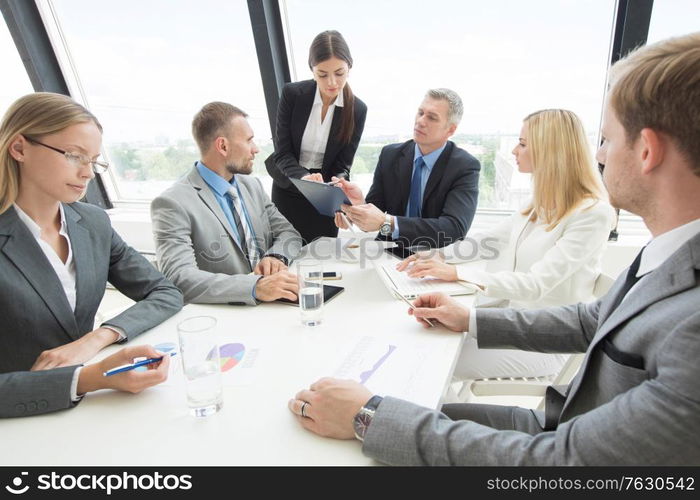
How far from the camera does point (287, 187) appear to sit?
9.78 feet

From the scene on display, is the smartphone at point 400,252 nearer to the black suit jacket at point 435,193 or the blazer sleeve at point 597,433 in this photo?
the black suit jacket at point 435,193

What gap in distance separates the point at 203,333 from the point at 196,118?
155 centimetres

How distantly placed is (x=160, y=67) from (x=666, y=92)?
3966 millimetres

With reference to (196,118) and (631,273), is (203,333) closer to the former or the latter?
(631,273)

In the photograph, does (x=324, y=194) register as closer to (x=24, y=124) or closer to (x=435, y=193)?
(x=435, y=193)

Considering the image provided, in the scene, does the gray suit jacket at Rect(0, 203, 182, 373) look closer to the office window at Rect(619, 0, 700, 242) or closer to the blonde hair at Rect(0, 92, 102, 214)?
the blonde hair at Rect(0, 92, 102, 214)

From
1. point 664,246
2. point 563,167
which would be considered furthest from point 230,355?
point 563,167

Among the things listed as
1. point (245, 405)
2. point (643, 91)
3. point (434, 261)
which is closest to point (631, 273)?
point (643, 91)

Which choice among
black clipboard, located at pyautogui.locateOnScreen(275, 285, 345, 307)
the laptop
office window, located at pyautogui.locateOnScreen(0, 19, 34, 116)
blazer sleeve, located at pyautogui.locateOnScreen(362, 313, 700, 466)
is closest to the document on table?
black clipboard, located at pyautogui.locateOnScreen(275, 285, 345, 307)

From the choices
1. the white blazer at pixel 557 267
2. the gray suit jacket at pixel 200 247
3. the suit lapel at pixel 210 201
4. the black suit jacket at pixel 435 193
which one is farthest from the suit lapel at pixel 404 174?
the suit lapel at pixel 210 201

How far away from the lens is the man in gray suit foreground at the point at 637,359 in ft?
2.32

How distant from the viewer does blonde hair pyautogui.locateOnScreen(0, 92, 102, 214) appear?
54.0 inches

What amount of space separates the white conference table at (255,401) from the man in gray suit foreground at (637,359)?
3.4 inches

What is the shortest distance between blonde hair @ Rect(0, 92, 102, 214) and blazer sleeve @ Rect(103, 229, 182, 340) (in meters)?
0.37
